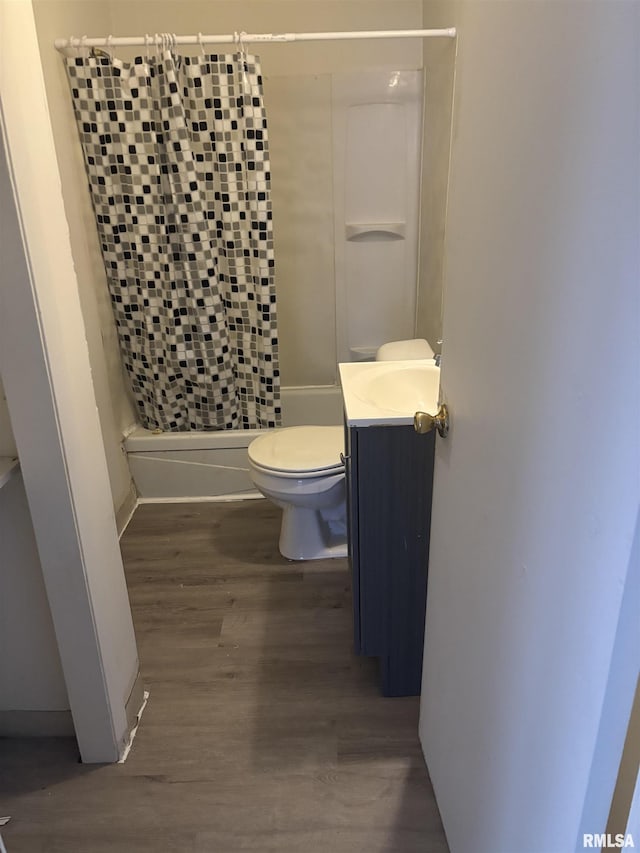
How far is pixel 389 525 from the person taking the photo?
1659 mm

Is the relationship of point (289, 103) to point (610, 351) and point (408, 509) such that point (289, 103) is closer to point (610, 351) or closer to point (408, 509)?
point (408, 509)

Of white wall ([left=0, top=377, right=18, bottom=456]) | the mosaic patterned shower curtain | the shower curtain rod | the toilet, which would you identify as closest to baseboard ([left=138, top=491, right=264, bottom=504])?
the mosaic patterned shower curtain

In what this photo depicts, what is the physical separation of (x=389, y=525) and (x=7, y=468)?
0.93 meters

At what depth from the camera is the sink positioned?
1.85 meters

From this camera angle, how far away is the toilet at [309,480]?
2.23m

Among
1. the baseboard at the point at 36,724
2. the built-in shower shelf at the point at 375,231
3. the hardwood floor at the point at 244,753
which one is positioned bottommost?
the hardwood floor at the point at 244,753

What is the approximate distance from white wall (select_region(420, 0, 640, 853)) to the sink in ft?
2.25

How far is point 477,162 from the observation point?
944mm

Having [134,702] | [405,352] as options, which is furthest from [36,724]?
[405,352]

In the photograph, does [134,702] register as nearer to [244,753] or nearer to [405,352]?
[244,753]

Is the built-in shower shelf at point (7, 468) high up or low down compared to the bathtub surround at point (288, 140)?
down

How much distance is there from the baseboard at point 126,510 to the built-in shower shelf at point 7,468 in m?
1.31

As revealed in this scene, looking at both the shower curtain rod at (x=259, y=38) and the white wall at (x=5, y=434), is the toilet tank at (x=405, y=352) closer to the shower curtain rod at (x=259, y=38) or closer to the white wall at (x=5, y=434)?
the shower curtain rod at (x=259, y=38)

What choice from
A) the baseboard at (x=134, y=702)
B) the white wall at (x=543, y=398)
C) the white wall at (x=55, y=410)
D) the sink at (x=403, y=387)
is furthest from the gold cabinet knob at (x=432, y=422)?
the baseboard at (x=134, y=702)
